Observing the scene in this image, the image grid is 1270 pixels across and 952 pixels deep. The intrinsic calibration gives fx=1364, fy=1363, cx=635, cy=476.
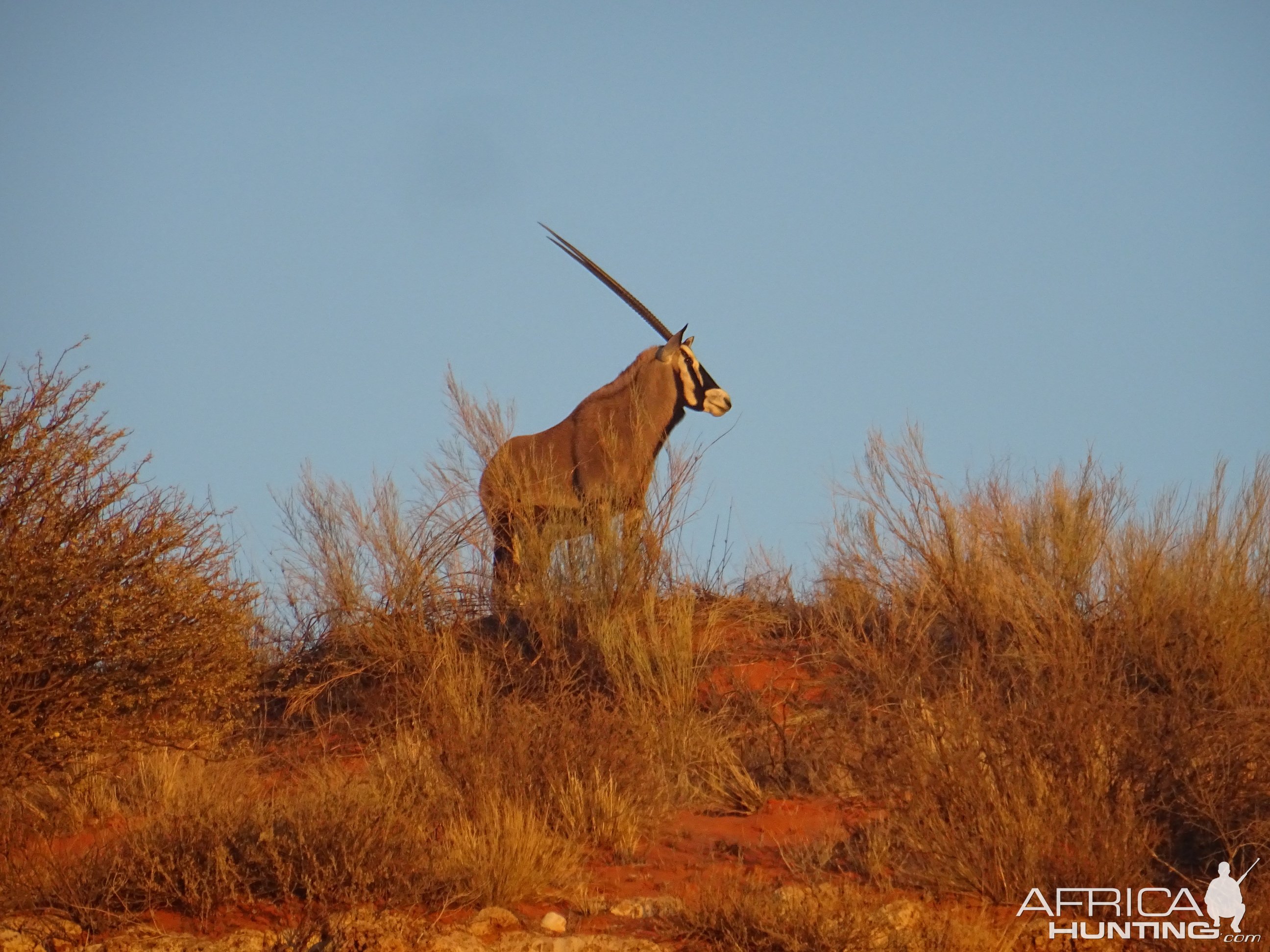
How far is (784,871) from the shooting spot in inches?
266

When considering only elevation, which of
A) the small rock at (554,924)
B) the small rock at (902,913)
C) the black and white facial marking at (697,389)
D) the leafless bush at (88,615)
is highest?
the black and white facial marking at (697,389)

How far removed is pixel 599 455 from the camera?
11.6 m

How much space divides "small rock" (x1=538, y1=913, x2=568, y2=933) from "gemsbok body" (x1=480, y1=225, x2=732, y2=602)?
4.23m

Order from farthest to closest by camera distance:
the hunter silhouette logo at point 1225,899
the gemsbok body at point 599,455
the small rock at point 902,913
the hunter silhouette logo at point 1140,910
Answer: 1. the gemsbok body at point 599,455
2. the small rock at point 902,913
3. the hunter silhouette logo at point 1140,910
4. the hunter silhouette logo at point 1225,899

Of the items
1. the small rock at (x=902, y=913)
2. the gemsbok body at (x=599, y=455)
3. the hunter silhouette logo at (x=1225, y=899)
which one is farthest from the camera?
the gemsbok body at (x=599, y=455)

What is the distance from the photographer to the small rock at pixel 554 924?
20.1ft

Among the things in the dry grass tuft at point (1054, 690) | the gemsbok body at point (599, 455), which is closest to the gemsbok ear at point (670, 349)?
the gemsbok body at point (599, 455)

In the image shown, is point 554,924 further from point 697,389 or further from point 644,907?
point 697,389

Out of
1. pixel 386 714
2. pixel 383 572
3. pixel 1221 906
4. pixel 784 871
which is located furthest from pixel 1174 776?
pixel 383 572

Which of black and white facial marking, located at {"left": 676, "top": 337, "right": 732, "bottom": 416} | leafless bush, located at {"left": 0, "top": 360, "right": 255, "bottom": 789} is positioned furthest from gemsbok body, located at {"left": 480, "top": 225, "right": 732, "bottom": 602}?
leafless bush, located at {"left": 0, "top": 360, "right": 255, "bottom": 789}

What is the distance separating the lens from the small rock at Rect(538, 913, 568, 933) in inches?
241

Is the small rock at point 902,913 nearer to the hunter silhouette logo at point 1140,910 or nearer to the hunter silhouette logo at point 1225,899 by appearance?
the hunter silhouette logo at point 1140,910

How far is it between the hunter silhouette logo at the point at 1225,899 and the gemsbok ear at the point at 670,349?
283 inches

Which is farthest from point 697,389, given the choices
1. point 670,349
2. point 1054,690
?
point 1054,690
